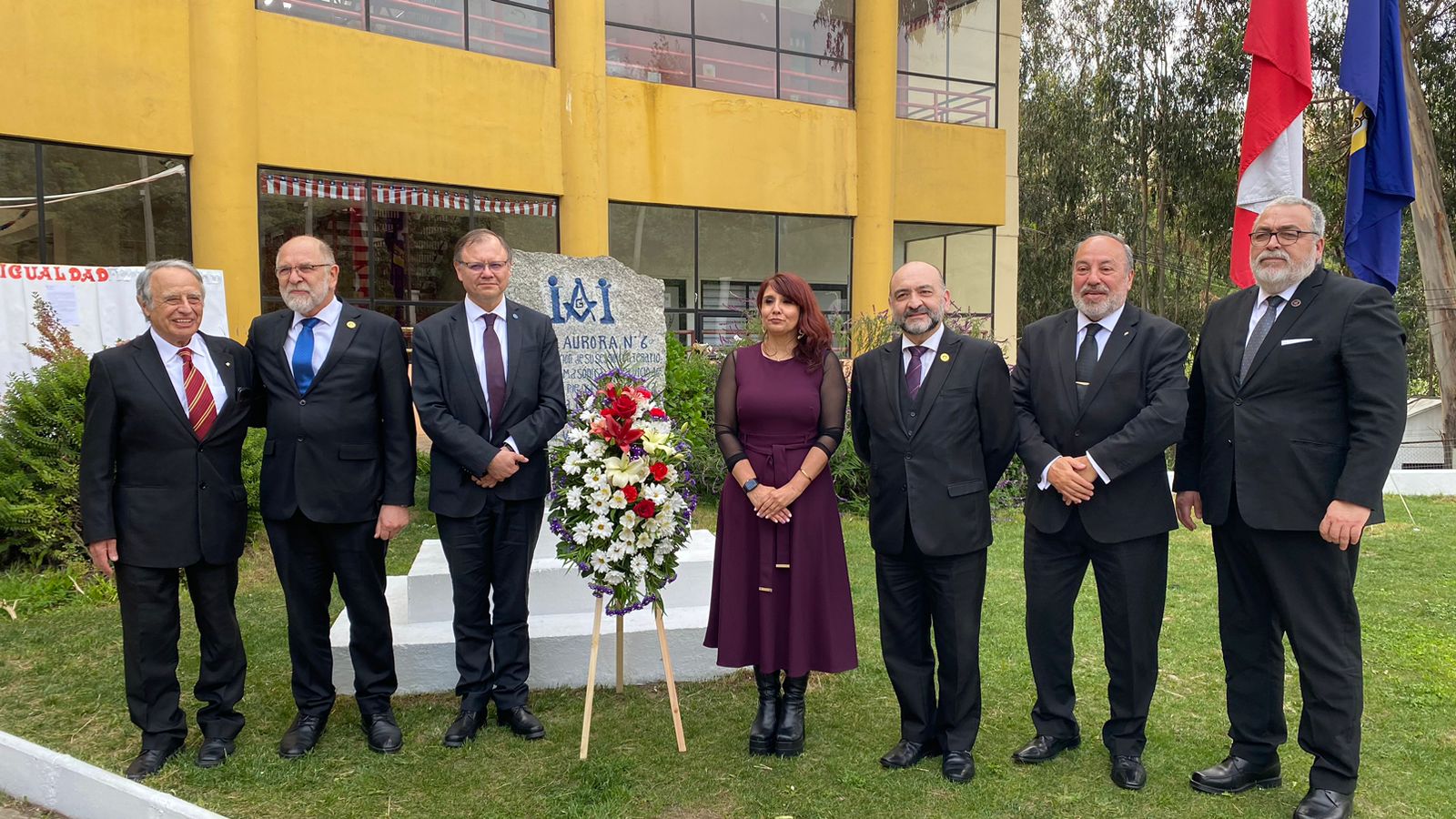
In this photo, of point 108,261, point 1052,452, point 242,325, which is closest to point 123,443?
point 1052,452

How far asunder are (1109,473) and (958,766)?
134cm

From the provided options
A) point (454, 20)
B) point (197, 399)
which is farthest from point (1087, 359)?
point (454, 20)

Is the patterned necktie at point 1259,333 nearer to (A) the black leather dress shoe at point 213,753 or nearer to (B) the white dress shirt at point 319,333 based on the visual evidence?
(B) the white dress shirt at point 319,333

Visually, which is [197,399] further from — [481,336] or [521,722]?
[521,722]

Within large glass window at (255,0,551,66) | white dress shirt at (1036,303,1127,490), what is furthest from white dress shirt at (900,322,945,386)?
large glass window at (255,0,551,66)

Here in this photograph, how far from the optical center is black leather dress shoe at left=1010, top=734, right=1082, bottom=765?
13.3ft

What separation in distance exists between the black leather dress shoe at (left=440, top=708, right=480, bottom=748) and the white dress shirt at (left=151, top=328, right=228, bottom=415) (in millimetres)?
1680

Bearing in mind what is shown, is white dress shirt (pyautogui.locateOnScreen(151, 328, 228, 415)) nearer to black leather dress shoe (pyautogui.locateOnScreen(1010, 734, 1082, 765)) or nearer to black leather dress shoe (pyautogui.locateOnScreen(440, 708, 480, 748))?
black leather dress shoe (pyautogui.locateOnScreen(440, 708, 480, 748))

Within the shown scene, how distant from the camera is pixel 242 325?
11.6 meters

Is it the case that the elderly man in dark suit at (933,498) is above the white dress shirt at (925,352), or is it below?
below

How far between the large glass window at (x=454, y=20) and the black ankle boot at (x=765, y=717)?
11.4m

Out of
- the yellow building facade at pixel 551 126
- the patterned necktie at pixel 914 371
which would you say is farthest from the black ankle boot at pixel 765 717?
the yellow building facade at pixel 551 126

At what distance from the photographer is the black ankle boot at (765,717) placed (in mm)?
4176

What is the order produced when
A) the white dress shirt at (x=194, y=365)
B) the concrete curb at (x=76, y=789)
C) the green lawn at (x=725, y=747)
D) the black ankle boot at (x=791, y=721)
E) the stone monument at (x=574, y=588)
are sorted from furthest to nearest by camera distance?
the stone monument at (x=574, y=588), the black ankle boot at (x=791, y=721), the white dress shirt at (x=194, y=365), the green lawn at (x=725, y=747), the concrete curb at (x=76, y=789)
